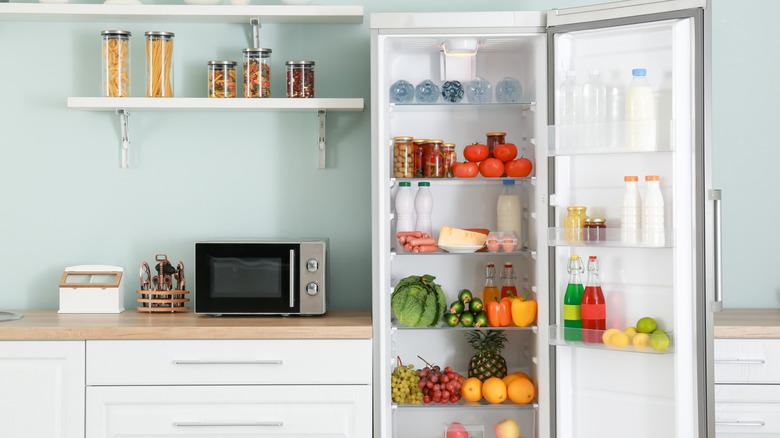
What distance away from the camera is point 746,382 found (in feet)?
8.17

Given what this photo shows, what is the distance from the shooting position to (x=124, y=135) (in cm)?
291

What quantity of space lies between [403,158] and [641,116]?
2.76 ft

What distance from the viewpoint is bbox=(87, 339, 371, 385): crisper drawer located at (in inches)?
96.7

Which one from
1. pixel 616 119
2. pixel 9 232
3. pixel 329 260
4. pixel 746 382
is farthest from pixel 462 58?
pixel 9 232

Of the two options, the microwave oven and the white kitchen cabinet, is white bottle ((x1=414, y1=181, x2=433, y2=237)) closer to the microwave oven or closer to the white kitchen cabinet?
the microwave oven

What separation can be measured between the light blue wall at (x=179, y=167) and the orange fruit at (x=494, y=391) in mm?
673

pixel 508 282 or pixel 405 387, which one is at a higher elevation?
pixel 508 282

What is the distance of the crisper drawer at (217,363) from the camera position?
8.05 feet

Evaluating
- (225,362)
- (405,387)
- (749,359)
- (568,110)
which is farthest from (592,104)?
(225,362)

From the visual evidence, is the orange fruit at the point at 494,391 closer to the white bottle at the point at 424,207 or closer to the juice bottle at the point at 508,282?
the juice bottle at the point at 508,282

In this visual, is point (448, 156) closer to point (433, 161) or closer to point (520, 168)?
point (433, 161)

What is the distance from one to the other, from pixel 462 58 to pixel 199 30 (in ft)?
3.79

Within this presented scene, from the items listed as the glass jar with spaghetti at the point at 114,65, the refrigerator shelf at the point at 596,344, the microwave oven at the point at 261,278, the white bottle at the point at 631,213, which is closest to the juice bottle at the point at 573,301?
the refrigerator shelf at the point at 596,344

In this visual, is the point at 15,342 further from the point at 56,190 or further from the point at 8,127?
the point at 8,127
